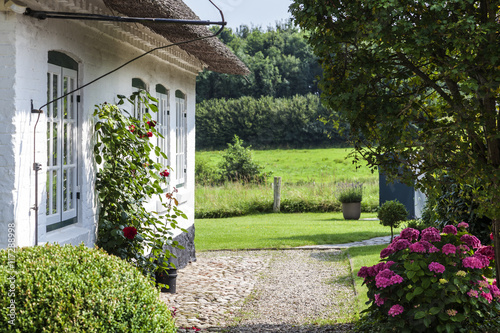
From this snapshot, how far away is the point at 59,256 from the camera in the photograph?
3.53 meters

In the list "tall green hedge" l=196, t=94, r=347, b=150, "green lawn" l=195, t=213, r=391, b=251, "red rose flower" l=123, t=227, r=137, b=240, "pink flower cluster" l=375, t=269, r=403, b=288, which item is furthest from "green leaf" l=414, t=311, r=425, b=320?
"tall green hedge" l=196, t=94, r=347, b=150

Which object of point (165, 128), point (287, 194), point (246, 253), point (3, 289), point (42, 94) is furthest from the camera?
→ point (287, 194)

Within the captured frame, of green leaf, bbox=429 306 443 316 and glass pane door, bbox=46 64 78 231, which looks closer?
green leaf, bbox=429 306 443 316

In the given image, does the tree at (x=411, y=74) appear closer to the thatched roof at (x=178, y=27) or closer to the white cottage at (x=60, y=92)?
the thatched roof at (x=178, y=27)

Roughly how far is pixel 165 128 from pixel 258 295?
300 centimetres

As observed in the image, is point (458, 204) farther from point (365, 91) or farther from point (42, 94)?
point (42, 94)

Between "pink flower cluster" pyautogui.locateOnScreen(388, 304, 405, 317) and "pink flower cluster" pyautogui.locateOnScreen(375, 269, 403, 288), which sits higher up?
"pink flower cluster" pyautogui.locateOnScreen(375, 269, 403, 288)

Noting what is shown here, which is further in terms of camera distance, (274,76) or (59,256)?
(274,76)

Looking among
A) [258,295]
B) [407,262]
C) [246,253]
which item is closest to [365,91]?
[407,262]

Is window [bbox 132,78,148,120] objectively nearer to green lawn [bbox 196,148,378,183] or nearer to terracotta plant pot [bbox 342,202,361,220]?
terracotta plant pot [bbox 342,202,361,220]

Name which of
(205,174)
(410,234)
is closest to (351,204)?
(410,234)

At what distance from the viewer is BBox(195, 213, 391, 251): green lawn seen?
11.9 m

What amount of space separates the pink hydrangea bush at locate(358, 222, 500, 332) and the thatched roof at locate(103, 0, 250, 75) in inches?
125

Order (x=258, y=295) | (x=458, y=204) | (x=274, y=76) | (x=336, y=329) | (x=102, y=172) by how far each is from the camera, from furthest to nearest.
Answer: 1. (x=274, y=76)
2. (x=258, y=295)
3. (x=458, y=204)
4. (x=102, y=172)
5. (x=336, y=329)
